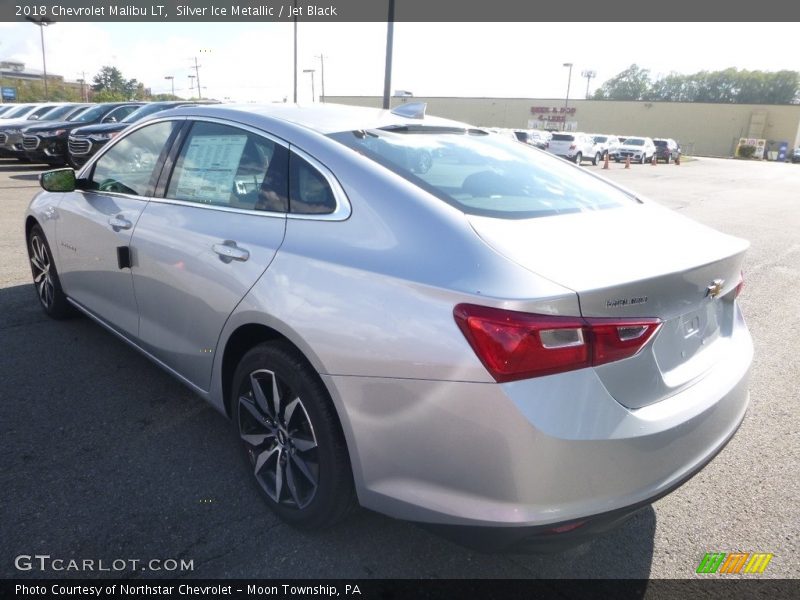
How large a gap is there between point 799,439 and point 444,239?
2.68m

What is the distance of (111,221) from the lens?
3.49 meters

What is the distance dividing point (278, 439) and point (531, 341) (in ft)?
4.12

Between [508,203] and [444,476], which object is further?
[508,203]

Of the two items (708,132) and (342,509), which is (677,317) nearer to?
(342,509)

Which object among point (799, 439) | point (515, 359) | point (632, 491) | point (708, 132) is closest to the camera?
point (515, 359)

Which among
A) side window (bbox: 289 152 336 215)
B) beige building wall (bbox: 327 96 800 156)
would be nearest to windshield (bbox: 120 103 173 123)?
side window (bbox: 289 152 336 215)

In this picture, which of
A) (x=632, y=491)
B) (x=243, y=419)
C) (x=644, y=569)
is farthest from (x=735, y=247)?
(x=243, y=419)

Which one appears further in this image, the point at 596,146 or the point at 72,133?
the point at 596,146

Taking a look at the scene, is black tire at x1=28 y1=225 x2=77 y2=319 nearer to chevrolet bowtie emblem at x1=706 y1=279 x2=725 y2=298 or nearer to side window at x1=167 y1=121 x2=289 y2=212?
side window at x1=167 y1=121 x2=289 y2=212

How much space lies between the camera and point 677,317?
205cm

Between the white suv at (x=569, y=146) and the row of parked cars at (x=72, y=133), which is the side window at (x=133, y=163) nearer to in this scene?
the row of parked cars at (x=72, y=133)

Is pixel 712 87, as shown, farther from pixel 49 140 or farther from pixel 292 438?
pixel 292 438

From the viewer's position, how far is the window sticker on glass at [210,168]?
2.86 m

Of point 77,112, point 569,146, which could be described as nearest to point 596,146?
point 569,146
